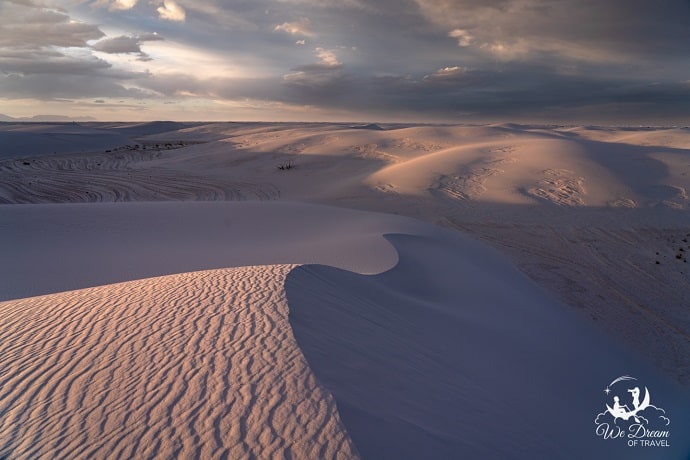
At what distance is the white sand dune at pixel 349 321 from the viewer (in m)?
2.64

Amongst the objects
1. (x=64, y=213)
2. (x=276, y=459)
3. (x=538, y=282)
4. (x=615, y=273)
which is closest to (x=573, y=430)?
(x=276, y=459)

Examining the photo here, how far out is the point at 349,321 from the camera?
13.6 ft

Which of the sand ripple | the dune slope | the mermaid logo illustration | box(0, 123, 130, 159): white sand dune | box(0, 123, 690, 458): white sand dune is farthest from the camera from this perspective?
box(0, 123, 130, 159): white sand dune

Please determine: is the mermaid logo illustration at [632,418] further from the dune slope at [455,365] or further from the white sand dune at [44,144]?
the white sand dune at [44,144]

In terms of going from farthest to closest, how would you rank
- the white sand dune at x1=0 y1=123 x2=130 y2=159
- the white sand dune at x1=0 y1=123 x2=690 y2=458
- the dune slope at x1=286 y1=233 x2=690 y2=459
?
the white sand dune at x1=0 y1=123 x2=130 y2=159 < the dune slope at x1=286 y1=233 x2=690 y2=459 < the white sand dune at x1=0 y1=123 x2=690 y2=458

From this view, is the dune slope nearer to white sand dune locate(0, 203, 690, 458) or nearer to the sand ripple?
white sand dune locate(0, 203, 690, 458)

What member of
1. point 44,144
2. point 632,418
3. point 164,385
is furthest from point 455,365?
point 44,144

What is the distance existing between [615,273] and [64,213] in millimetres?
14462

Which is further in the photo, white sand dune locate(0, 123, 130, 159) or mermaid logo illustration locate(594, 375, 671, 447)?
white sand dune locate(0, 123, 130, 159)

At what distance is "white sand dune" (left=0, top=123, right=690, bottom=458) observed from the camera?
2.64 meters

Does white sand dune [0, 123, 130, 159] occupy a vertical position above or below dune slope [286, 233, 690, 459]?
above

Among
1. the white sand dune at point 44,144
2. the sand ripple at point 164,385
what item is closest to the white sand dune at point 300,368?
the sand ripple at point 164,385

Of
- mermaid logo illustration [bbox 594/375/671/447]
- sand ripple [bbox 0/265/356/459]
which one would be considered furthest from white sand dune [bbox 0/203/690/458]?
mermaid logo illustration [bbox 594/375/671/447]

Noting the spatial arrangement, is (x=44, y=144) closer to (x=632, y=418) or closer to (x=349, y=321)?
(x=349, y=321)
